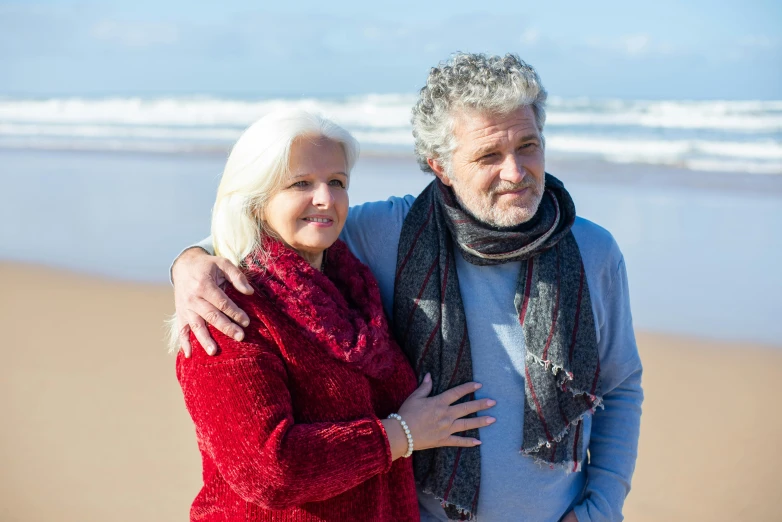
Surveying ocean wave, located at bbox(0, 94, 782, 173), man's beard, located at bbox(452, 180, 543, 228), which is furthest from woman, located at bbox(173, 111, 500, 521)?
ocean wave, located at bbox(0, 94, 782, 173)

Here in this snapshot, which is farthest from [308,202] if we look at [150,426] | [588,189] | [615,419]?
[588,189]

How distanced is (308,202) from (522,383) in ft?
2.68

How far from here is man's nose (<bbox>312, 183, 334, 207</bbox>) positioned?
6.74ft

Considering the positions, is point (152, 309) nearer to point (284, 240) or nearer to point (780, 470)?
point (284, 240)

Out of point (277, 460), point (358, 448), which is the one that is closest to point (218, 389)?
point (277, 460)

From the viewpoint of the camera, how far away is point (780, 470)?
365 centimetres

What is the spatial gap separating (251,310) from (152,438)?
226 centimetres

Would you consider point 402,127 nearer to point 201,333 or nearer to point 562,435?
point 562,435

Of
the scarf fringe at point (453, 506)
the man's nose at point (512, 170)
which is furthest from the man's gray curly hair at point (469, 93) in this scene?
the scarf fringe at point (453, 506)

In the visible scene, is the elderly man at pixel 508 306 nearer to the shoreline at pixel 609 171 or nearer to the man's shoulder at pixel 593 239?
the man's shoulder at pixel 593 239

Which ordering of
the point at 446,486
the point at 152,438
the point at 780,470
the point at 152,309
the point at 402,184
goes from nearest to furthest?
1. the point at 446,486
2. the point at 780,470
3. the point at 152,438
4. the point at 152,309
5. the point at 402,184

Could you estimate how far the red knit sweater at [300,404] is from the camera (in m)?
1.78

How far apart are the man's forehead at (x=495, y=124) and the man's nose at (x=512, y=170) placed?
64 mm

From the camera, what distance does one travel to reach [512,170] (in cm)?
223
